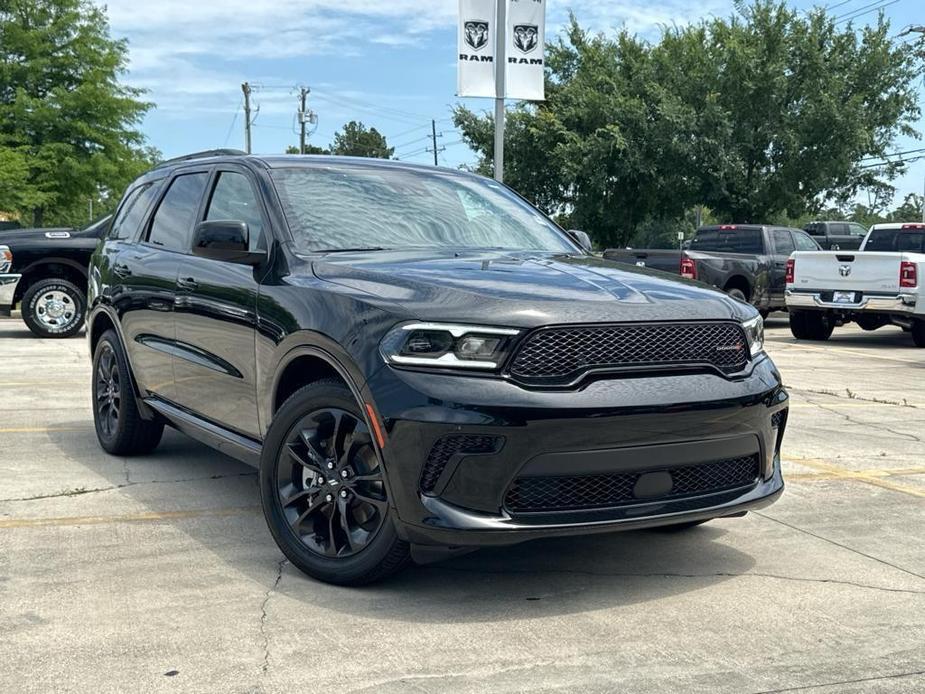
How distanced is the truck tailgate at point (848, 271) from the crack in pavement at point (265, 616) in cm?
1282

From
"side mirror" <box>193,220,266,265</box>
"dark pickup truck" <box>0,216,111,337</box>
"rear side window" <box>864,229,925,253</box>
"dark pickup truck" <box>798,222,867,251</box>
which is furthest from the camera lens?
"dark pickup truck" <box>798,222,867,251</box>

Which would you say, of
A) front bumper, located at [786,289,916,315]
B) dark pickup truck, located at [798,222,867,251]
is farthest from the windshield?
dark pickup truck, located at [798,222,867,251]

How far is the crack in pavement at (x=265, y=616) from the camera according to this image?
3.41 meters

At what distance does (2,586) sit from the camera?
413 centimetres

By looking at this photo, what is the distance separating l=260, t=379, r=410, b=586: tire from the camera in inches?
156

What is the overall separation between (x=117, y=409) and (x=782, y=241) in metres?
16.0

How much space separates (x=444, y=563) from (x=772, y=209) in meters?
28.6

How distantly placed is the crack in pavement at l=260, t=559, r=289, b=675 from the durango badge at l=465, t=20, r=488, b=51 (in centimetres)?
1370

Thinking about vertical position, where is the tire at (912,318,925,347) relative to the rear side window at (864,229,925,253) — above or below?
below

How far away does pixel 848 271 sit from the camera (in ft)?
51.2

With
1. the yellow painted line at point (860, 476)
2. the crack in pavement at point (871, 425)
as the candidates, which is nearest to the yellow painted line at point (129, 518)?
the yellow painted line at point (860, 476)

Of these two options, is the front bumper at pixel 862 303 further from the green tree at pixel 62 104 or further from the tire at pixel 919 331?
the green tree at pixel 62 104

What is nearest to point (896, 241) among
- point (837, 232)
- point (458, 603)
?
point (458, 603)

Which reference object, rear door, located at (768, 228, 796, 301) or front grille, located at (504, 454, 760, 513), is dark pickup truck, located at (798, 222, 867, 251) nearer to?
rear door, located at (768, 228, 796, 301)
